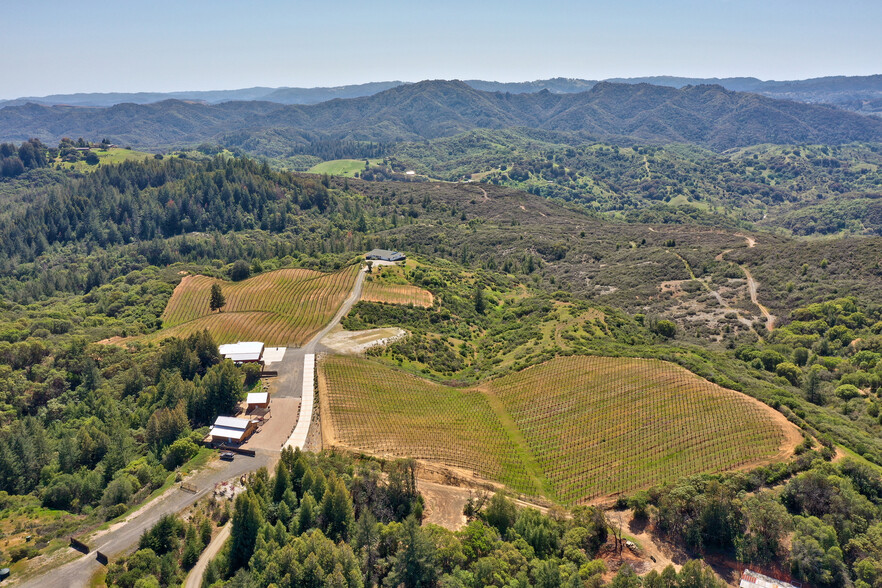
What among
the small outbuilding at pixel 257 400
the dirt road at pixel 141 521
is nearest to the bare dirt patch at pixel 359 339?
the small outbuilding at pixel 257 400

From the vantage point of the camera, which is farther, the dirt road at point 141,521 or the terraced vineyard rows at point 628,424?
the terraced vineyard rows at point 628,424

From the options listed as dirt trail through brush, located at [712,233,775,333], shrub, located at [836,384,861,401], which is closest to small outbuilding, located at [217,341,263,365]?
shrub, located at [836,384,861,401]

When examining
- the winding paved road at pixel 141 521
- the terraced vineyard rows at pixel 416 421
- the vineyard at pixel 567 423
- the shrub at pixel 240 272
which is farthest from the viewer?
the shrub at pixel 240 272

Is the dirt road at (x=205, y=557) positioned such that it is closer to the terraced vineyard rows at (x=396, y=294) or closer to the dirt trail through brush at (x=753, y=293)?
the terraced vineyard rows at (x=396, y=294)

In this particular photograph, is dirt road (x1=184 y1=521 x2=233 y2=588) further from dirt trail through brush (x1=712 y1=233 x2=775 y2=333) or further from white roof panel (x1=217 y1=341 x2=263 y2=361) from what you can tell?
dirt trail through brush (x1=712 y1=233 x2=775 y2=333)

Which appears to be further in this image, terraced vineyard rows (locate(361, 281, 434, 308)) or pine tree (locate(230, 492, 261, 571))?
terraced vineyard rows (locate(361, 281, 434, 308))
